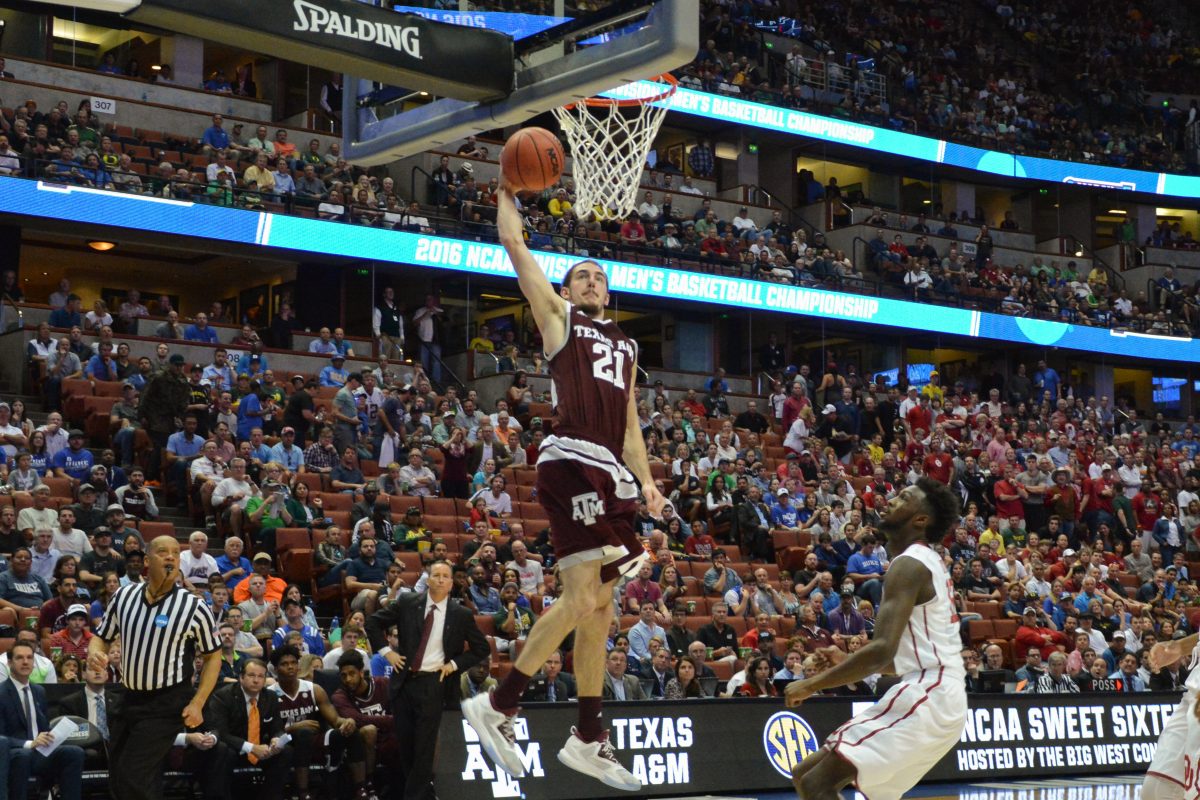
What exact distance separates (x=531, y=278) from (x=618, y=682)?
746 cm

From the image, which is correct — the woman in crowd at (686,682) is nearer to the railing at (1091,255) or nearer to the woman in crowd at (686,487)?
the woman in crowd at (686,487)

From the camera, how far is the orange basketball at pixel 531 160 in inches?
276

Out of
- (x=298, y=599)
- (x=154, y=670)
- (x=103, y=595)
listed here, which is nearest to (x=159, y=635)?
(x=154, y=670)

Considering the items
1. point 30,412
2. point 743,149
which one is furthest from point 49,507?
point 743,149

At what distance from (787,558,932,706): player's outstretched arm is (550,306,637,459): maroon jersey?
1664mm

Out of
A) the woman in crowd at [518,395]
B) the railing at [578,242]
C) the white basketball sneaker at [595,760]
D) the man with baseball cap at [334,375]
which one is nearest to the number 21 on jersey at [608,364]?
the white basketball sneaker at [595,760]

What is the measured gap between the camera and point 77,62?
28.5 m

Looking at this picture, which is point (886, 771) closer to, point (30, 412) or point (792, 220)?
point (30, 412)

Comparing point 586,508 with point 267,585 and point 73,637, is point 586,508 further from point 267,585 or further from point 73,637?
point 267,585

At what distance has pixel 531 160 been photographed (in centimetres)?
700

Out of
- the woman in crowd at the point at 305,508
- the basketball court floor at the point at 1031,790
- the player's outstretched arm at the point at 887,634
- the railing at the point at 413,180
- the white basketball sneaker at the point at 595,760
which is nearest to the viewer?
the player's outstretched arm at the point at 887,634

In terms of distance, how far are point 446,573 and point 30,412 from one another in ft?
33.9

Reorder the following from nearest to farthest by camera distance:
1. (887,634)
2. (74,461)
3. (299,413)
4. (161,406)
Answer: (887,634), (74,461), (161,406), (299,413)

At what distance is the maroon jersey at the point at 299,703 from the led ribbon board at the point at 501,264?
12690 millimetres
